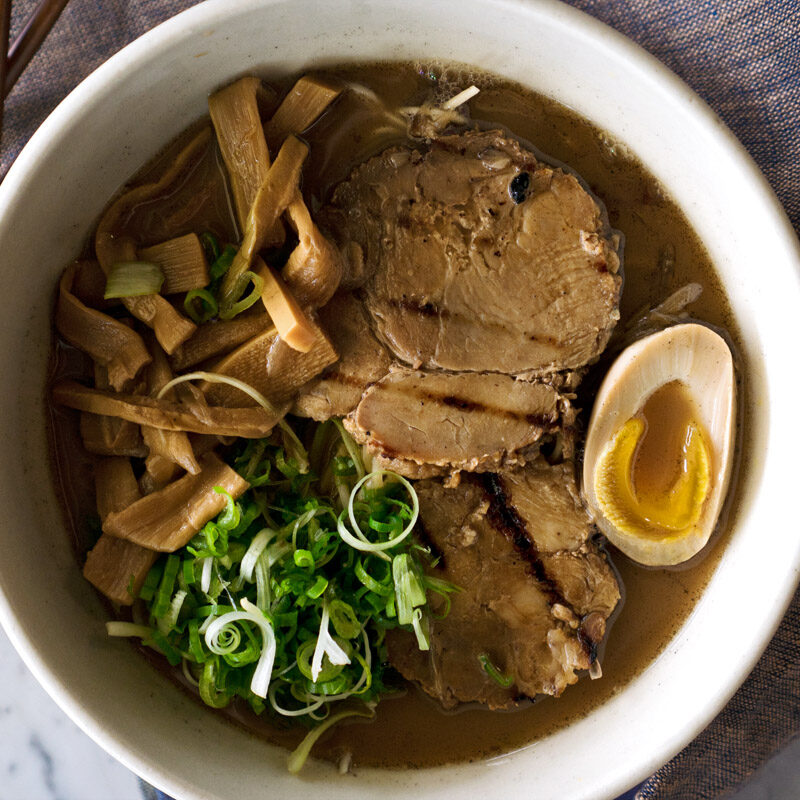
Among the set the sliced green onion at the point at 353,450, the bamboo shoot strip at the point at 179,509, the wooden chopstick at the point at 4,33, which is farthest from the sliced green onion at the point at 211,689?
the wooden chopstick at the point at 4,33

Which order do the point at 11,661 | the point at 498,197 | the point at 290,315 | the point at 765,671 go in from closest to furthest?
the point at 290,315 → the point at 498,197 → the point at 765,671 → the point at 11,661

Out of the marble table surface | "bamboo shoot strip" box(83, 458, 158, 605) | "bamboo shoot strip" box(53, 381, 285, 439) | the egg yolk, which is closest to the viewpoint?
"bamboo shoot strip" box(53, 381, 285, 439)

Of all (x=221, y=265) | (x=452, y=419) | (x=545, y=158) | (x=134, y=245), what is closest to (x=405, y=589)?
(x=452, y=419)

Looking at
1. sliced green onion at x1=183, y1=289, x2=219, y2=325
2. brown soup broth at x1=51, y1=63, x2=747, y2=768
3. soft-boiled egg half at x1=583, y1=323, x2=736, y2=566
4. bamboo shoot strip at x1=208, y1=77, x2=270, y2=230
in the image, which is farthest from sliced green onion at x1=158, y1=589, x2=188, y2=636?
soft-boiled egg half at x1=583, y1=323, x2=736, y2=566

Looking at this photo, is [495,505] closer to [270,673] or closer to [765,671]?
[270,673]

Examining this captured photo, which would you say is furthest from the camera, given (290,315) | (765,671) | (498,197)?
(765,671)

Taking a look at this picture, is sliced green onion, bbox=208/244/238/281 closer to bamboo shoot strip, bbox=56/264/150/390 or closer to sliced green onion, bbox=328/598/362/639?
bamboo shoot strip, bbox=56/264/150/390

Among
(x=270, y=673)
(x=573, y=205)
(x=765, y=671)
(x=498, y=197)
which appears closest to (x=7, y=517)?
(x=270, y=673)
